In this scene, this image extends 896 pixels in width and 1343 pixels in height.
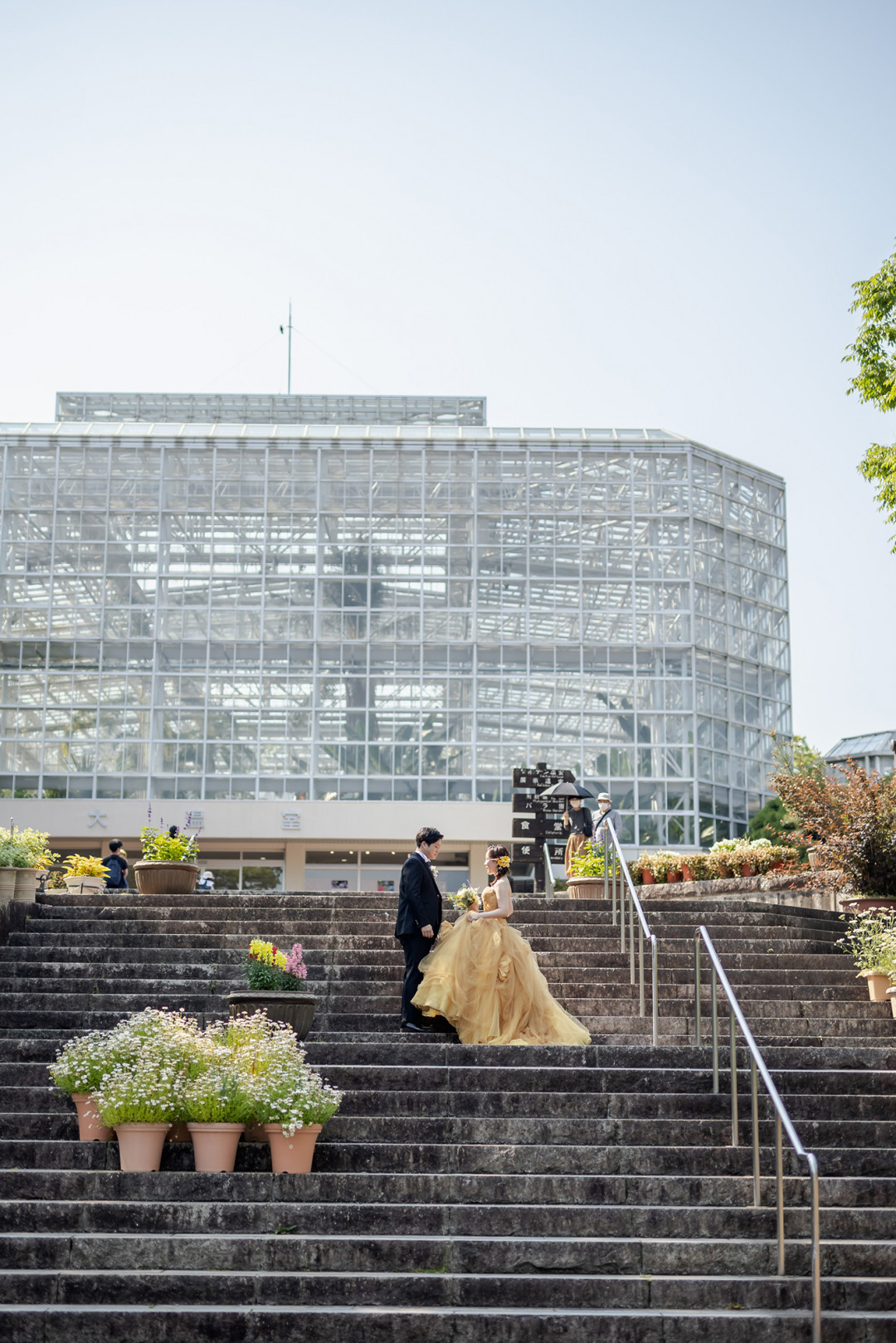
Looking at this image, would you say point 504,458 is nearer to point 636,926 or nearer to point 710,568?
point 710,568

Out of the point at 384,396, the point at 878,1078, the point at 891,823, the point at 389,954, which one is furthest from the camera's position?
the point at 384,396

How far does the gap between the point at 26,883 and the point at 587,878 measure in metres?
5.98

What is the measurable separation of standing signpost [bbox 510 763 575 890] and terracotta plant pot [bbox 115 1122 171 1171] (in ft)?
43.3

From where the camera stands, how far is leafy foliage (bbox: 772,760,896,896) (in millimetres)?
14609

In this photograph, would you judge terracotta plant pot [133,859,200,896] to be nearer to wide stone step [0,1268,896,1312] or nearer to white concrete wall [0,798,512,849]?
wide stone step [0,1268,896,1312]

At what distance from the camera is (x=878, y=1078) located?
9.09m

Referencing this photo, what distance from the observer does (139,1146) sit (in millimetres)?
7629

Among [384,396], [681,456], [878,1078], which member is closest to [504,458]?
[681,456]

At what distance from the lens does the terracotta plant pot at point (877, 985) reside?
1152 cm

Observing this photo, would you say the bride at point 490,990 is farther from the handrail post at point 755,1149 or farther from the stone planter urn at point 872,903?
the stone planter urn at point 872,903

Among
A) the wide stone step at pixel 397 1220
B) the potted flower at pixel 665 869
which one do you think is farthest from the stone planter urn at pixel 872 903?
the wide stone step at pixel 397 1220

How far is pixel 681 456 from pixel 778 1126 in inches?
1288

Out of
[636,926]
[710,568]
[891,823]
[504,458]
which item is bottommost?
[636,926]

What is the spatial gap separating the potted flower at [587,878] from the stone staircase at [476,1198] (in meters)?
4.14
